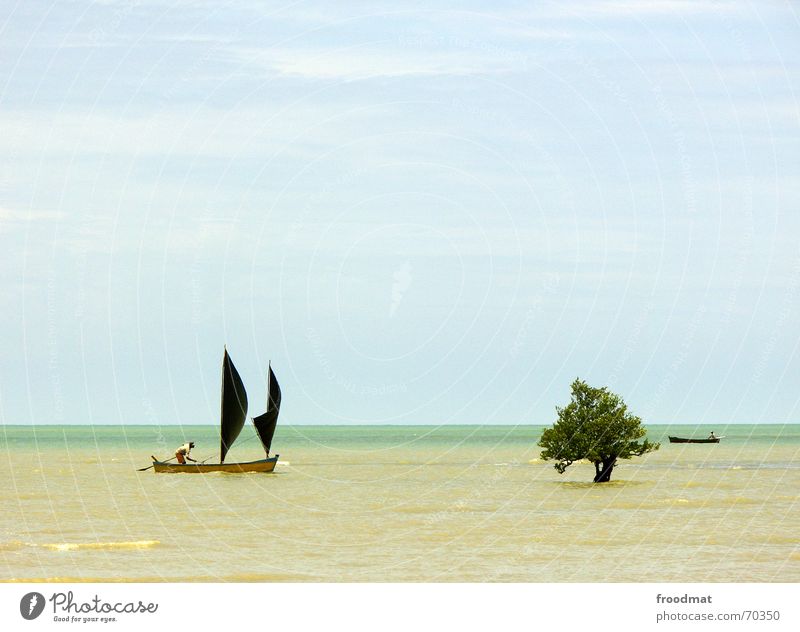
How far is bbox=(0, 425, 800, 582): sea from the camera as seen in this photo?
143ft

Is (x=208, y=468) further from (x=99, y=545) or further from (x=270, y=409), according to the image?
(x=99, y=545)

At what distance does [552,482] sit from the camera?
307ft

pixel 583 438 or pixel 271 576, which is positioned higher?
pixel 583 438

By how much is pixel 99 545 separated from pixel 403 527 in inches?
655

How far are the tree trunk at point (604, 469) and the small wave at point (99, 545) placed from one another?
34.8 meters

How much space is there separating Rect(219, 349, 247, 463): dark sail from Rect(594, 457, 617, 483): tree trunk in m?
30.3

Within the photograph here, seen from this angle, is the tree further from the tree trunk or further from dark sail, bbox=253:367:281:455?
dark sail, bbox=253:367:281:455

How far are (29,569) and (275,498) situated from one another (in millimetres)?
41543

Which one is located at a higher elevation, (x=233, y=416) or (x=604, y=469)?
(x=233, y=416)

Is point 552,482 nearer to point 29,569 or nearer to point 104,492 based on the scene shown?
point 104,492
